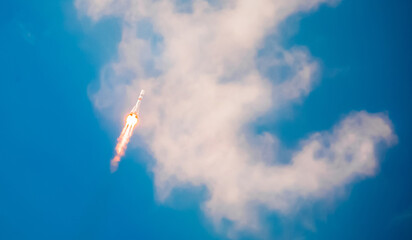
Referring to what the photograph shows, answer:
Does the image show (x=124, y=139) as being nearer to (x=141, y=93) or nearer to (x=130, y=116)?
(x=130, y=116)

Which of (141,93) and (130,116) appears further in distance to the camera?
(141,93)

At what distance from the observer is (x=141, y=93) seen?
81.0m

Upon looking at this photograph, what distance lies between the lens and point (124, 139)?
3120 inches

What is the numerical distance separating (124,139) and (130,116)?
12147 mm

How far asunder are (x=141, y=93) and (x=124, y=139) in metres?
18.4

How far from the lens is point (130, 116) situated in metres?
72.0

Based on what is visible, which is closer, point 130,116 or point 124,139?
point 130,116

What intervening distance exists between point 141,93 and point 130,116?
12716 mm

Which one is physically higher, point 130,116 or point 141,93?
point 141,93

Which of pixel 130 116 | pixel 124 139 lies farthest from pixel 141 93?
pixel 124 139

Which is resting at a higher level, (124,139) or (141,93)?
(141,93)
